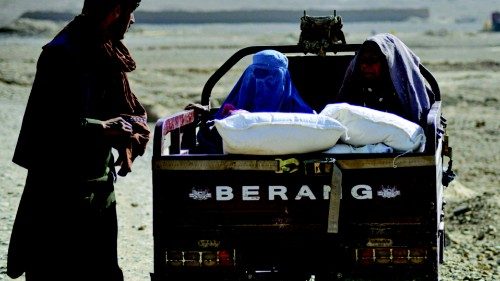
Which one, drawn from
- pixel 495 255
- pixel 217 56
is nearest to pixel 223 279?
pixel 495 255

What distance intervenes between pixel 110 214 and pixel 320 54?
8.67 ft

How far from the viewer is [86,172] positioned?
470cm

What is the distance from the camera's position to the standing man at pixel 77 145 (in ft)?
14.7

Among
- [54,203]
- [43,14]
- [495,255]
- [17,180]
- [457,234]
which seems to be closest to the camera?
[54,203]

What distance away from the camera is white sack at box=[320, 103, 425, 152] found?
4762 millimetres

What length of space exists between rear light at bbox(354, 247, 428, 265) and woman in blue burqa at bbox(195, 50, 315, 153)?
1.24m

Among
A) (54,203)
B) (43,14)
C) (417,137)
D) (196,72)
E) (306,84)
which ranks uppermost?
(43,14)

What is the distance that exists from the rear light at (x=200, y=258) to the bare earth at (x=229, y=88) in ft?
2.91

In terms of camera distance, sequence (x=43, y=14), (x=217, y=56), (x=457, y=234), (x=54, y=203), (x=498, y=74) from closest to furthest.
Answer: (x=54, y=203), (x=457, y=234), (x=498, y=74), (x=217, y=56), (x=43, y=14)

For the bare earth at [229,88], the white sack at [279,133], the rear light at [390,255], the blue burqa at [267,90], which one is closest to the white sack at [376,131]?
the white sack at [279,133]

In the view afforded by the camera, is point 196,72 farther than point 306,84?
Yes

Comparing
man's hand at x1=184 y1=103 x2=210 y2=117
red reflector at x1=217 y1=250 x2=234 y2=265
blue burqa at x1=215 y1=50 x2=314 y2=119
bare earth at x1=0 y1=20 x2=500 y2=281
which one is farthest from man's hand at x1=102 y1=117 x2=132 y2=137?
man's hand at x1=184 y1=103 x2=210 y2=117

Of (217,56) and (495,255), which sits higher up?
(217,56)

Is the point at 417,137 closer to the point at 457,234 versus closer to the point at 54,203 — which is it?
the point at 54,203
